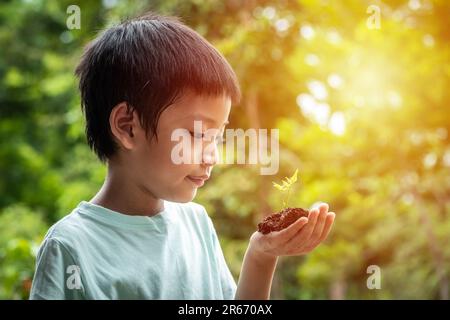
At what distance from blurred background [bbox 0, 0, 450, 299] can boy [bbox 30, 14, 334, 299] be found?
1567mm

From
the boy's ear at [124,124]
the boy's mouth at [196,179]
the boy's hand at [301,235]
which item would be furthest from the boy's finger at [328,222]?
the boy's ear at [124,124]

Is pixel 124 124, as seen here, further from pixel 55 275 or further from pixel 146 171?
pixel 55 275

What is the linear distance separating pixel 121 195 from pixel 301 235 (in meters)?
0.26

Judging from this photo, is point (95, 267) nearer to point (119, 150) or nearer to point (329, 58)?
point (119, 150)

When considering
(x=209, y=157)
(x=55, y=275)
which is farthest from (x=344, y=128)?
(x=55, y=275)

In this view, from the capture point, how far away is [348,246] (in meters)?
3.39

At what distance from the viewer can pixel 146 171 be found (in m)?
0.78

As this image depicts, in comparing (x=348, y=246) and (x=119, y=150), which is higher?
(x=119, y=150)

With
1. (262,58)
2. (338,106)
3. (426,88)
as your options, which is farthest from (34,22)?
(426,88)

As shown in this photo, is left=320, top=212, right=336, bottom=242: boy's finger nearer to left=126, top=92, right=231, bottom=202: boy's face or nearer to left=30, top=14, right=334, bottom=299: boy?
left=30, top=14, right=334, bottom=299: boy

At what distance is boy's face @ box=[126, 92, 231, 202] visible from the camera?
0.76 metres

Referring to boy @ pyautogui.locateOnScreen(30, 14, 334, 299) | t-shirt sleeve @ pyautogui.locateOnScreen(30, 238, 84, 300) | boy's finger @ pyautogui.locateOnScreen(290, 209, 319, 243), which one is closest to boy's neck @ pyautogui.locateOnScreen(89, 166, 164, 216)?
boy @ pyautogui.locateOnScreen(30, 14, 334, 299)

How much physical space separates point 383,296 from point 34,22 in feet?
11.8
